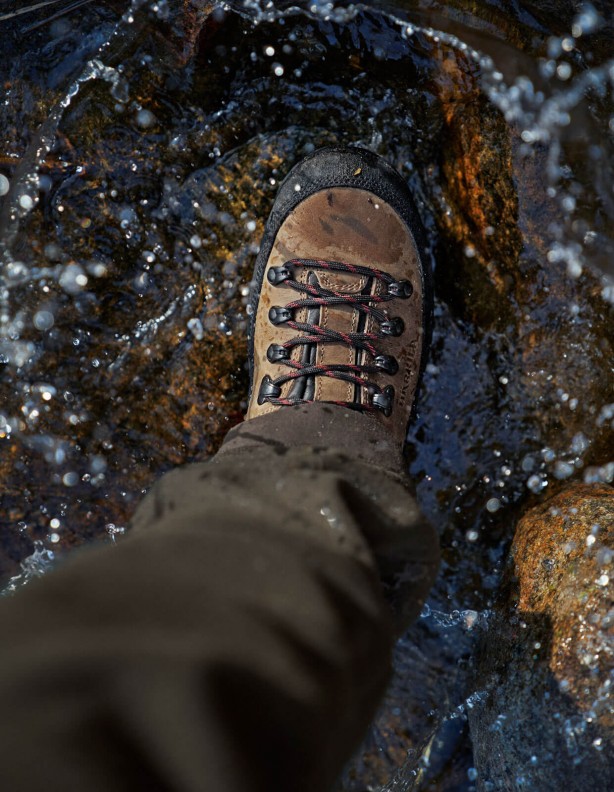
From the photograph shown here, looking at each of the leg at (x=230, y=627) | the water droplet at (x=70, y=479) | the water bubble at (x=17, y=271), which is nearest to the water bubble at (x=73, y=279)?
A: the water bubble at (x=17, y=271)

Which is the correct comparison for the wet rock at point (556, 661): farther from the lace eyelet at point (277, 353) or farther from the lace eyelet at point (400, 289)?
the lace eyelet at point (277, 353)

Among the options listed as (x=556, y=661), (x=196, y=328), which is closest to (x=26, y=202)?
(x=196, y=328)

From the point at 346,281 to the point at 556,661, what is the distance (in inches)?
46.0

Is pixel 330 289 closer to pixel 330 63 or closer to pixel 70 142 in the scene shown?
pixel 330 63

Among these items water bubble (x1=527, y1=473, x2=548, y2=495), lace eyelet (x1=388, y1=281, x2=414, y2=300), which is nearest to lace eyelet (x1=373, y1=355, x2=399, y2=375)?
lace eyelet (x1=388, y1=281, x2=414, y2=300)

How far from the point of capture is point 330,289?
194 centimetres

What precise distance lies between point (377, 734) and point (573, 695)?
0.77m

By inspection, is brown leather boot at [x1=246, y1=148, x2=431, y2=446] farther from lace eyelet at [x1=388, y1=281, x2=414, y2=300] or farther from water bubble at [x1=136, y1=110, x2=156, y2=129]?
water bubble at [x1=136, y1=110, x2=156, y2=129]

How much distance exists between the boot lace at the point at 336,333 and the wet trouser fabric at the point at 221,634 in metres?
0.67

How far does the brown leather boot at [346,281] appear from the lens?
→ 74.9 inches

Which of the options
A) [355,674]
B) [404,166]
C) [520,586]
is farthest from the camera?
[404,166]

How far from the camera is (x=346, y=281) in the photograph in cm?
195

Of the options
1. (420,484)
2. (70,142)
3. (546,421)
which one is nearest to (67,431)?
(70,142)

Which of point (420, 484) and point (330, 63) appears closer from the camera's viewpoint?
point (330, 63)
